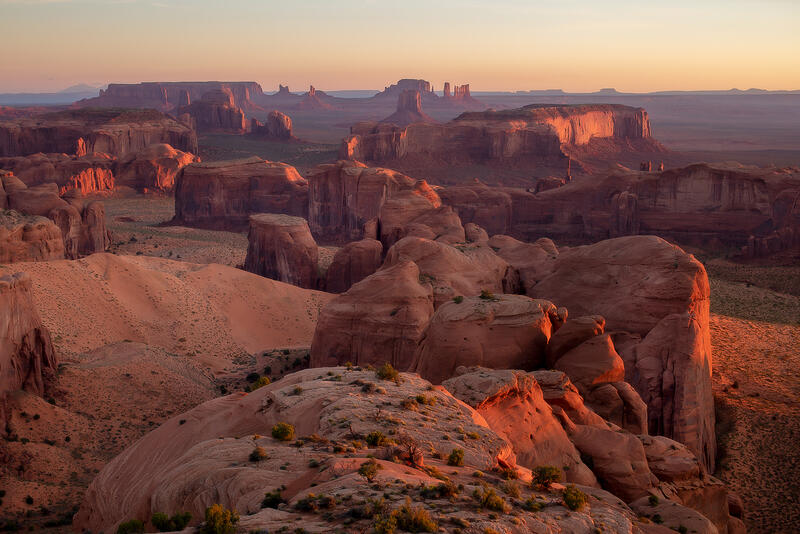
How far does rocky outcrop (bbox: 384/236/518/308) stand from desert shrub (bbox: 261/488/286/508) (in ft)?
78.8

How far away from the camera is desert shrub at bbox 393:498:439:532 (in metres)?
13.6

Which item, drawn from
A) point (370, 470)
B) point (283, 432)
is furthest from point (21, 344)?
point (370, 470)

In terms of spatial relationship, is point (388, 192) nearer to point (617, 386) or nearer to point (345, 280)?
point (345, 280)

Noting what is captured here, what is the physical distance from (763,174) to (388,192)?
126 feet

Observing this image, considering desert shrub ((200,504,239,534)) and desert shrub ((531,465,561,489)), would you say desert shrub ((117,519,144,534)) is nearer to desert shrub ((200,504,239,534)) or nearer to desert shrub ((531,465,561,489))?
desert shrub ((200,504,239,534))

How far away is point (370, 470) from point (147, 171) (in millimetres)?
106196

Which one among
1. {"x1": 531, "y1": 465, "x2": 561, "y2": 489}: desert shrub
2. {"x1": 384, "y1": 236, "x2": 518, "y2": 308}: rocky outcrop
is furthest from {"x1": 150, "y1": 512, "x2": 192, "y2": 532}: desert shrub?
{"x1": 384, "y1": 236, "x2": 518, "y2": 308}: rocky outcrop

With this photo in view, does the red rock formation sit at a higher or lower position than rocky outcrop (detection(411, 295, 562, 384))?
lower

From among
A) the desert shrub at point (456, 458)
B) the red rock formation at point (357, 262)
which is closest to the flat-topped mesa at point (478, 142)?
the red rock formation at point (357, 262)

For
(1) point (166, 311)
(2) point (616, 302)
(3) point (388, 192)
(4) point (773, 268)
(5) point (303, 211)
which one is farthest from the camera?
(5) point (303, 211)

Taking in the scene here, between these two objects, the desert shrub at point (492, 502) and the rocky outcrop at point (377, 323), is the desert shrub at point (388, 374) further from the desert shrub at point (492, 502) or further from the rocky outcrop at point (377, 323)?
the rocky outcrop at point (377, 323)

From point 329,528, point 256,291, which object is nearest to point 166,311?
point 256,291

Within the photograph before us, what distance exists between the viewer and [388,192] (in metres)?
81.5

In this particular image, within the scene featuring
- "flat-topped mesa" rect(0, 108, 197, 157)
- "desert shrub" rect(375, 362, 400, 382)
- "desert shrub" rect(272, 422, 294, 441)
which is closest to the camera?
"desert shrub" rect(272, 422, 294, 441)
